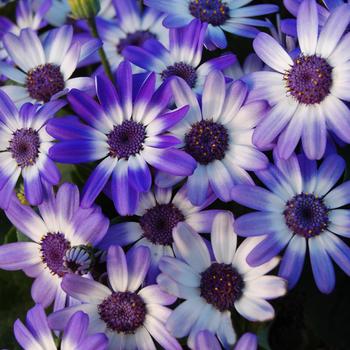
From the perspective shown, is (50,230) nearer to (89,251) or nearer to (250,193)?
(89,251)

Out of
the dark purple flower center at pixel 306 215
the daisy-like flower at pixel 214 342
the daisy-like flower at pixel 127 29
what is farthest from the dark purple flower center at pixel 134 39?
the daisy-like flower at pixel 214 342

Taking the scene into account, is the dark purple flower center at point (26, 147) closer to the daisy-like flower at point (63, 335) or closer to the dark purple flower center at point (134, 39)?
the daisy-like flower at point (63, 335)

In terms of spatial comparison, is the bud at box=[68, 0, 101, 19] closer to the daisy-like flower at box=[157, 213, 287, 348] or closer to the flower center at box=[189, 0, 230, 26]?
the flower center at box=[189, 0, 230, 26]

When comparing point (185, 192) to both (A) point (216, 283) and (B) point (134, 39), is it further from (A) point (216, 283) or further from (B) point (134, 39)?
(B) point (134, 39)

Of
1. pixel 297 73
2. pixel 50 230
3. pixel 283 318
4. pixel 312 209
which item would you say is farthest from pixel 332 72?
pixel 50 230

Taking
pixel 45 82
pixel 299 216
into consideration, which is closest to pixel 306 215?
pixel 299 216

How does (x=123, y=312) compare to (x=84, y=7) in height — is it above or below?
below
